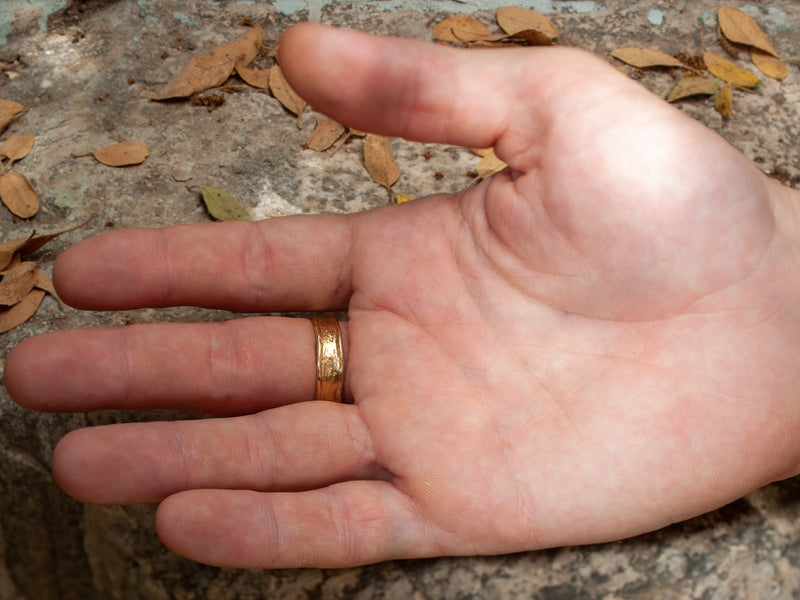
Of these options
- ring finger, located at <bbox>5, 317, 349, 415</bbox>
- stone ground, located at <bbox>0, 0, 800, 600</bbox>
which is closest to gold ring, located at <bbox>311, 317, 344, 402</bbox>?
ring finger, located at <bbox>5, 317, 349, 415</bbox>

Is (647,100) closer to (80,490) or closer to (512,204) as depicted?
(512,204)

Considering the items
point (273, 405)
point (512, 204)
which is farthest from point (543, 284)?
point (273, 405)

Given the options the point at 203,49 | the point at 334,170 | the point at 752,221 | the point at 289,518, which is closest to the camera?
the point at 289,518

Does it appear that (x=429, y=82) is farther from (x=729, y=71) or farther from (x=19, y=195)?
(x=729, y=71)

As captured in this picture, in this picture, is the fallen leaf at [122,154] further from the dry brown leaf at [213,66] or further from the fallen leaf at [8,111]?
the fallen leaf at [8,111]

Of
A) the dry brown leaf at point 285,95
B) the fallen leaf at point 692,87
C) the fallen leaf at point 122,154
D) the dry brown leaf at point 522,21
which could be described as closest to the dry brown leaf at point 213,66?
the dry brown leaf at point 285,95

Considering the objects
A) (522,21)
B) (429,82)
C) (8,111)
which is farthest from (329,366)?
(522,21)
